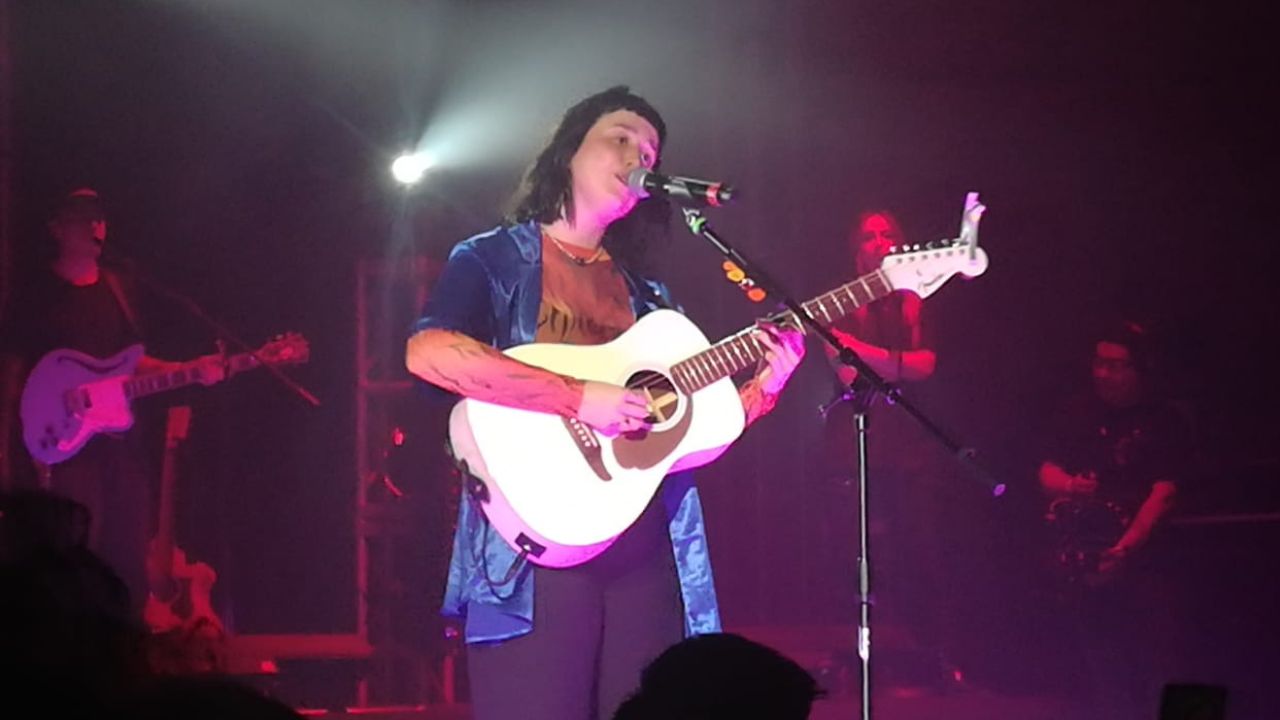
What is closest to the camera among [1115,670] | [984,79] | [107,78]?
[1115,670]

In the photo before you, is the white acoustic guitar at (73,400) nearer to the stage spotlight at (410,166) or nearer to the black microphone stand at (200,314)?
the black microphone stand at (200,314)

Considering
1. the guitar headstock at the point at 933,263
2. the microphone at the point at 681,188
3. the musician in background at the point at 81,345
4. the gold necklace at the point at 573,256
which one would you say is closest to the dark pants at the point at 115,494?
the musician in background at the point at 81,345

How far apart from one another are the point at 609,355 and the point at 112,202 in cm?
470

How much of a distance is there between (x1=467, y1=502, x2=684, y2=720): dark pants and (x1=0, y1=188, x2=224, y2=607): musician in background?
10.7ft

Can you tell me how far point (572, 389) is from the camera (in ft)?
12.4

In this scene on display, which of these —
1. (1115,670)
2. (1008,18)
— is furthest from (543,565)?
(1008,18)

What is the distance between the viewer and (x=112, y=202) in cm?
776

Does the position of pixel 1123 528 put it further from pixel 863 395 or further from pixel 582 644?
pixel 582 644

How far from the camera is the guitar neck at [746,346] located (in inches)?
A: 156

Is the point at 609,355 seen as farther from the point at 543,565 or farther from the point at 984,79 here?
the point at 984,79

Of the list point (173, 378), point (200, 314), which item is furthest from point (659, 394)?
point (200, 314)

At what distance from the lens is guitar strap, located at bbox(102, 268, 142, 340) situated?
6.78 metres

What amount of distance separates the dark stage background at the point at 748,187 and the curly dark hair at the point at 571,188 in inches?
132

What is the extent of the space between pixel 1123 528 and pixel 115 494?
438cm
